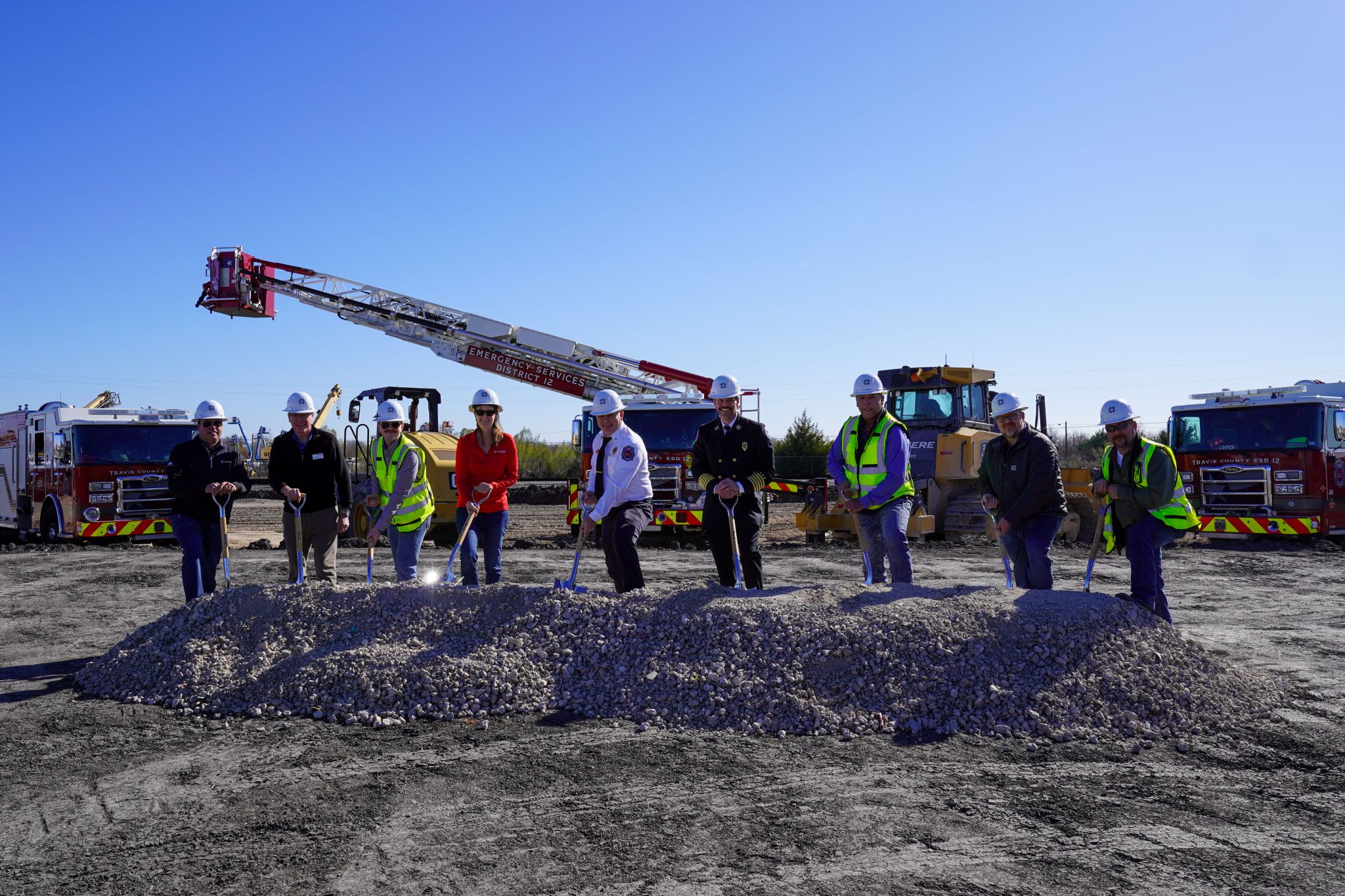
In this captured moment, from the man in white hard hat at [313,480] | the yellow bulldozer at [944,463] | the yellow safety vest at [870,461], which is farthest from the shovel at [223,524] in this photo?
the yellow bulldozer at [944,463]

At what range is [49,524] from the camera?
16.6 metres

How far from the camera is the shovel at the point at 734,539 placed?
278 inches

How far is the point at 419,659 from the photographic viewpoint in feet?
19.3

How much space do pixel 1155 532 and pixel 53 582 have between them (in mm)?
12226

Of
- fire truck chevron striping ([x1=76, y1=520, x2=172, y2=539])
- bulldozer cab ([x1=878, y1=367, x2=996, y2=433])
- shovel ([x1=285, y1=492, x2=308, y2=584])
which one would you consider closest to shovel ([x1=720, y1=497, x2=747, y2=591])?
shovel ([x1=285, y1=492, x2=308, y2=584])

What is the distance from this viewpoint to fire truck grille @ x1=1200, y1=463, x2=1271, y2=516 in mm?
14883

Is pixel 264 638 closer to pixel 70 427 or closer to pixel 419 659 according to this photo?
pixel 419 659

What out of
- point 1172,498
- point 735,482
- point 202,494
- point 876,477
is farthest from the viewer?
Result: point 202,494

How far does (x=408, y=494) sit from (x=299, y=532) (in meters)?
0.91

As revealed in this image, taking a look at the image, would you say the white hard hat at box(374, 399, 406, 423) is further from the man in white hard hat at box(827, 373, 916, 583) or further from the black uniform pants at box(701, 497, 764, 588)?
the man in white hard hat at box(827, 373, 916, 583)

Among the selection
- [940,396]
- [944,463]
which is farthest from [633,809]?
[940,396]

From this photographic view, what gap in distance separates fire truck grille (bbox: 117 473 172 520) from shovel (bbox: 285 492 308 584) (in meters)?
9.39

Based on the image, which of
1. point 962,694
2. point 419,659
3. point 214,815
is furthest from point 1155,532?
point 214,815

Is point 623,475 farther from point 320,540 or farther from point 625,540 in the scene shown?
point 320,540
